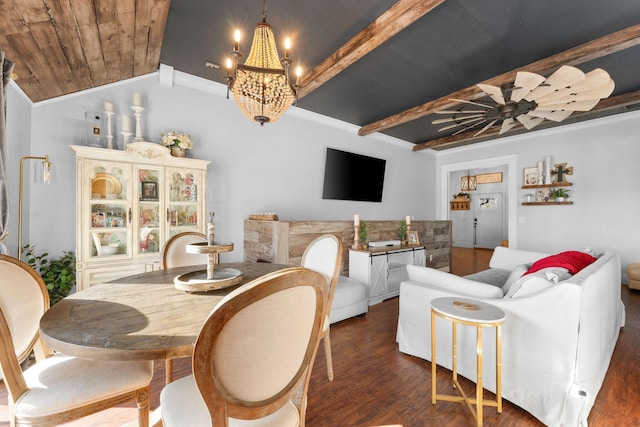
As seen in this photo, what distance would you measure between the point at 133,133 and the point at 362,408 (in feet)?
10.9

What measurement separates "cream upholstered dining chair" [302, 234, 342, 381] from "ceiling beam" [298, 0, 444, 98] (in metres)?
1.70

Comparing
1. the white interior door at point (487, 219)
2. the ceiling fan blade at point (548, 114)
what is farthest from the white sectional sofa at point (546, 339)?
the white interior door at point (487, 219)

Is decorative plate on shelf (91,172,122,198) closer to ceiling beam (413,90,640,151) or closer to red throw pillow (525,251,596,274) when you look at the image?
red throw pillow (525,251,596,274)

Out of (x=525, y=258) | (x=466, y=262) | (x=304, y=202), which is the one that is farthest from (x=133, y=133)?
(x=466, y=262)

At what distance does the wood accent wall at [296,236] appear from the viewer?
3051 mm

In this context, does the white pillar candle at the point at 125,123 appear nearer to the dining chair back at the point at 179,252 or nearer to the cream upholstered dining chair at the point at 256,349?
the dining chair back at the point at 179,252

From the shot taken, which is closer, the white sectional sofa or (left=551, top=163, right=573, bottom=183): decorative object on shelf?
the white sectional sofa

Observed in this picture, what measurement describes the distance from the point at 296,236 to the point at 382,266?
1243mm

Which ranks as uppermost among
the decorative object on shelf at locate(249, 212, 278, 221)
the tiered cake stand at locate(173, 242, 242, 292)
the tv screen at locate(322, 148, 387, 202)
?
the tv screen at locate(322, 148, 387, 202)

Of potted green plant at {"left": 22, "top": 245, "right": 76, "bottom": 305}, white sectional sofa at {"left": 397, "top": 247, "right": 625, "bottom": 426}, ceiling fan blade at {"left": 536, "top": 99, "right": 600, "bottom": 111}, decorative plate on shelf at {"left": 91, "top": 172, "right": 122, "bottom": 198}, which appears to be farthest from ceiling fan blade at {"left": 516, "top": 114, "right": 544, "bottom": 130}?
potted green plant at {"left": 22, "top": 245, "right": 76, "bottom": 305}

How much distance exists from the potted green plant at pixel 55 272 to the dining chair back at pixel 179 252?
117 centimetres

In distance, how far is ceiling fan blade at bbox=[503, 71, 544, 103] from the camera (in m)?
2.07

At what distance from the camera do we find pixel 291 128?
4289 mm

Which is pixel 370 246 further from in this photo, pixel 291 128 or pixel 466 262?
pixel 466 262
